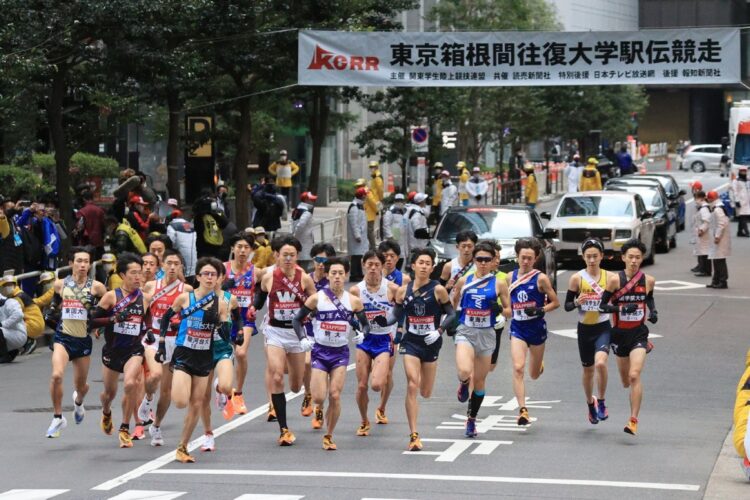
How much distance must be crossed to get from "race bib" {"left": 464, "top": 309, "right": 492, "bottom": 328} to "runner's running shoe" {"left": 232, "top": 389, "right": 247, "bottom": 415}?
2.83m

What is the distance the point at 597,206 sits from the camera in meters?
33.8

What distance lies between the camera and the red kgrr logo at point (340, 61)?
98.7 ft

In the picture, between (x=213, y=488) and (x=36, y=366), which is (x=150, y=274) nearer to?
(x=213, y=488)

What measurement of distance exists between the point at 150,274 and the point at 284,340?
1580 mm

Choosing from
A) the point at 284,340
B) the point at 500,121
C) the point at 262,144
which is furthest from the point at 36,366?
the point at 500,121

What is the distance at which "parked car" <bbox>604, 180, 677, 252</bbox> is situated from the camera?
120ft

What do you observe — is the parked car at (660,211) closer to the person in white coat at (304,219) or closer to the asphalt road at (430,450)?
the person in white coat at (304,219)

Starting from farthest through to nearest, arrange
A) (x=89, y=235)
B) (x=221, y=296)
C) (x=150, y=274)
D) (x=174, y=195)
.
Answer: (x=174, y=195), (x=89, y=235), (x=150, y=274), (x=221, y=296)

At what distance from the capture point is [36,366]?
66.9ft

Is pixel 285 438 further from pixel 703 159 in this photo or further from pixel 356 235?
pixel 703 159

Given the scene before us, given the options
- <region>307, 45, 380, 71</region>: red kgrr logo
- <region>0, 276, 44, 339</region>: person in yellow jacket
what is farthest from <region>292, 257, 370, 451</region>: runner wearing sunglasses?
<region>307, 45, 380, 71</region>: red kgrr logo

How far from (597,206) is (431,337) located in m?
20.3

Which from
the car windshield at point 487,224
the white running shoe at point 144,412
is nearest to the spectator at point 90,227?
the car windshield at point 487,224

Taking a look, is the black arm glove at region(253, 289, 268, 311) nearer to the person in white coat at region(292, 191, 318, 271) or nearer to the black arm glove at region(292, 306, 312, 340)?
the black arm glove at region(292, 306, 312, 340)
